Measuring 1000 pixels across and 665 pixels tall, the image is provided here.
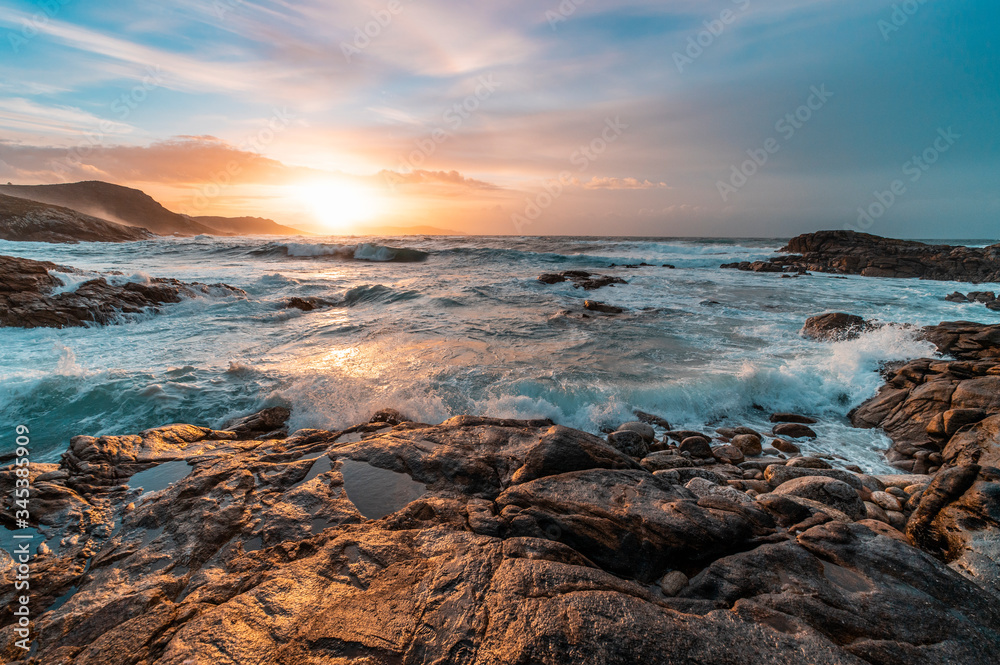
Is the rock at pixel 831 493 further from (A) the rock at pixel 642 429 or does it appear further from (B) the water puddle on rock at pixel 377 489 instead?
(B) the water puddle on rock at pixel 377 489

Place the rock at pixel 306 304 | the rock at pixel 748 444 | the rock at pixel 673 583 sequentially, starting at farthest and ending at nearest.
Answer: the rock at pixel 306 304 → the rock at pixel 748 444 → the rock at pixel 673 583

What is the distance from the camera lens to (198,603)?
8.33 ft

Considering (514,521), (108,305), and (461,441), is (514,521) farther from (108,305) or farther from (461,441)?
(108,305)

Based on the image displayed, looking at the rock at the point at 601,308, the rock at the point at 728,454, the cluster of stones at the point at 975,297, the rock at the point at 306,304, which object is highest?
the cluster of stones at the point at 975,297

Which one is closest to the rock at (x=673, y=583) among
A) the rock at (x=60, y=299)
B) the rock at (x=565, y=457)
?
the rock at (x=565, y=457)

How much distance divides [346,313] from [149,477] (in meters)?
10.9

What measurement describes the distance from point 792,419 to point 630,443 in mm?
3429

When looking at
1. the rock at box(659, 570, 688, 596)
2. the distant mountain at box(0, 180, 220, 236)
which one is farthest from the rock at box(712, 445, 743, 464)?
the distant mountain at box(0, 180, 220, 236)

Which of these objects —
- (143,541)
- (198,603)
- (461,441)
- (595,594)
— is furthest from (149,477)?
(595,594)

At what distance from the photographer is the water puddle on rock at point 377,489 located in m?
3.60

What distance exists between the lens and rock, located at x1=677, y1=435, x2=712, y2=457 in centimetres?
560

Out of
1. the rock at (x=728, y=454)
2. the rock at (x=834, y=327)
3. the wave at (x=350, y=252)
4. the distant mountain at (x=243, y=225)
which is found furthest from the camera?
the distant mountain at (x=243, y=225)

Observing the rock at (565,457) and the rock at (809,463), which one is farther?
the rock at (809,463)

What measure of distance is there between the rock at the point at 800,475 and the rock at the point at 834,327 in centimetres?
738
